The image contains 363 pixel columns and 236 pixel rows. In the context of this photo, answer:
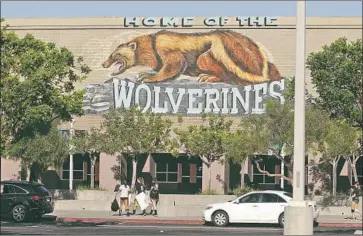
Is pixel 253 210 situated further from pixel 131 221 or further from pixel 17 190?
pixel 17 190

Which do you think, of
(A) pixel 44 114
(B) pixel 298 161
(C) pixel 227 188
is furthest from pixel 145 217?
(B) pixel 298 161

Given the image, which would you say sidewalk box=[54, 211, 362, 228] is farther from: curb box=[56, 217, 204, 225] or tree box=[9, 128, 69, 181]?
tree box=[9, 128, 69, 181]

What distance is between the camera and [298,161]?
51.1 ft

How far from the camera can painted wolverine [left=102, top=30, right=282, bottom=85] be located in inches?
2040

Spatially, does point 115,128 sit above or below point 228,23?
below

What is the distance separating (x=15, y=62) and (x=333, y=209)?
55.9 feet

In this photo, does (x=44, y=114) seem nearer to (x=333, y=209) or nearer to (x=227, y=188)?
(x=333, y=209)

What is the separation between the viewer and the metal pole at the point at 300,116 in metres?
15.6

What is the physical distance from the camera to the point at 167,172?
55.6 meters

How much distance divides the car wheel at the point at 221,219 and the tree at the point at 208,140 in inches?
429

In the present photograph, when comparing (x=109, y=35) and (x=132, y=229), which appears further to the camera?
(x=109, y=35)

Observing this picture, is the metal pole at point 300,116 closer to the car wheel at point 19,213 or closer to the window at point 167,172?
the car wheel at point 19,213

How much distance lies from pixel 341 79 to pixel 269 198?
10.7 metres

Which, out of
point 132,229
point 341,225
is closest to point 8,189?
point 132,229
